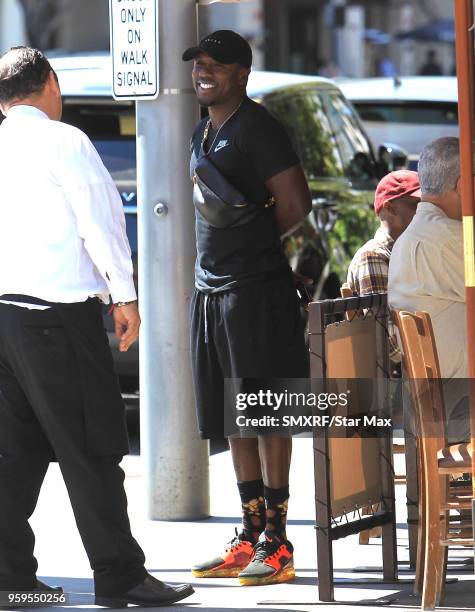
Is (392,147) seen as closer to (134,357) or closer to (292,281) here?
(134,357)

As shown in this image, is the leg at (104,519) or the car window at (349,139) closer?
the leg at (104,519)

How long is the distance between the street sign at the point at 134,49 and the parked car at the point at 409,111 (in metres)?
6.52

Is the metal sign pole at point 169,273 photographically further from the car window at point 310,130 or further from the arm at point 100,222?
the car window at point 310,130

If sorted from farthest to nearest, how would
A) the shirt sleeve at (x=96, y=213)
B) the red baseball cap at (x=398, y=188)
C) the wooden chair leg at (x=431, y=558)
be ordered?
the red baseball cap at (x=398, y=188) → the wooden chair leg at (x=431, y=558) → the shirt sleeve at (x=96, y=213)

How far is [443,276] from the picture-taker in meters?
5.85

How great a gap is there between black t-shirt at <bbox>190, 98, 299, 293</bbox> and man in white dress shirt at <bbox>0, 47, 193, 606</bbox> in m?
0.69

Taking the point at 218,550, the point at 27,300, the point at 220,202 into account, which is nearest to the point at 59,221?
A: the point at 27,300

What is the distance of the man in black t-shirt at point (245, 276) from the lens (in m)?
6.19

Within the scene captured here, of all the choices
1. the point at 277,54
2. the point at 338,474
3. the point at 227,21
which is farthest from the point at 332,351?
the point at 277,54

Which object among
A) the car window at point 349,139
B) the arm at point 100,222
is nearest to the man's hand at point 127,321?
the arm at point 100,222

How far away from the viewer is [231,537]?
701cm

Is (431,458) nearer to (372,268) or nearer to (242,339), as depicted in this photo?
(242,339)

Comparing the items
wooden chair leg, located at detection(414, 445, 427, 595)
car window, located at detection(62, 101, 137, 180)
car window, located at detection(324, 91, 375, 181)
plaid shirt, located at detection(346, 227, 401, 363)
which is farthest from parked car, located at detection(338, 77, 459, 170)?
wooden chair leg, located at detection(414, 445, 427, 595)

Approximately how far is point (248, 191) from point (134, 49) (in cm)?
133
